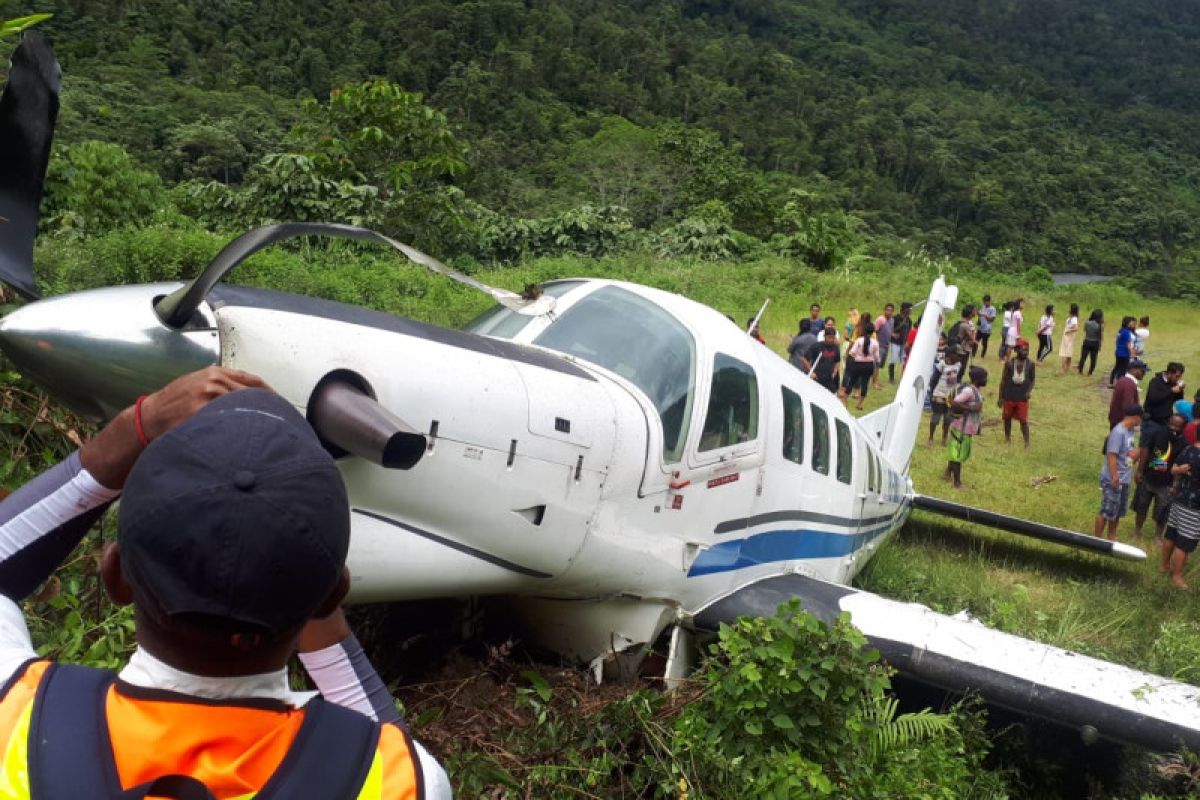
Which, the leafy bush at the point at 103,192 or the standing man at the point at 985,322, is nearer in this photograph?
the leafy bush at the point at 103,192

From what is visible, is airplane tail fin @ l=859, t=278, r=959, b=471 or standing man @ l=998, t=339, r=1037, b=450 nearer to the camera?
airplane tail fin @ l=859, t=278, r=959, b=471

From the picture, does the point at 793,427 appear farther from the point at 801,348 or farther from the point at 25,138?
the point at 801,348

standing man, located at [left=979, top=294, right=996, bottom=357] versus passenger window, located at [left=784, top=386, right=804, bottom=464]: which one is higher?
passenger window, located at [left=784, top=386, right=804, bottom=464]

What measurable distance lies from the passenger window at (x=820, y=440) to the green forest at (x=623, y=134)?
5.09 m

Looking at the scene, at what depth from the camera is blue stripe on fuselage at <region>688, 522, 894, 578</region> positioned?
16.5 ft

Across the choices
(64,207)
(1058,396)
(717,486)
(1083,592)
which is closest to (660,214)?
(1058,396)

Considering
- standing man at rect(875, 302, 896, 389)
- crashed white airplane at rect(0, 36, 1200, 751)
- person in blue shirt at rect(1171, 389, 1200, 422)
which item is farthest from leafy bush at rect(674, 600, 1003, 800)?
standing man at rect(875, 302, 896, 389)

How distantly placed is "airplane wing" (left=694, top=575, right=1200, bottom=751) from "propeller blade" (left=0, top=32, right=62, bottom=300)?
3.46 m

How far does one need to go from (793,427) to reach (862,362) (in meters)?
10.7

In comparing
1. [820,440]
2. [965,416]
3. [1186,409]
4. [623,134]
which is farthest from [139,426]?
[623,134]

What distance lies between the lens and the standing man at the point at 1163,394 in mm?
11477

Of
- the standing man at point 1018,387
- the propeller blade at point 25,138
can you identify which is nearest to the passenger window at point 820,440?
the propeller blade at point 25,138

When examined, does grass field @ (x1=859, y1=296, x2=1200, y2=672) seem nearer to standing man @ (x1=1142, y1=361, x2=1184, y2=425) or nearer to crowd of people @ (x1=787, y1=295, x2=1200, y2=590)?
crowd of people @ (x1=787, y1=295, x2=1200, y2=590)

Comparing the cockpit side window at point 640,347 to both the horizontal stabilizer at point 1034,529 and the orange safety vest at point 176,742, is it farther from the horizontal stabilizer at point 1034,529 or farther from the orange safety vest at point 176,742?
the horizontal stabilizer at point 1034,529
